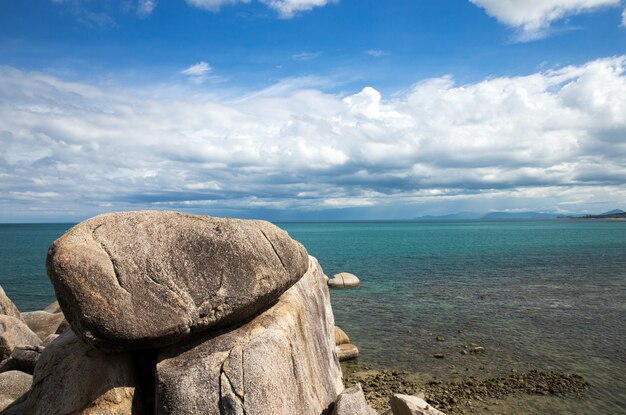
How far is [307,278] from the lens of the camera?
1650 cm

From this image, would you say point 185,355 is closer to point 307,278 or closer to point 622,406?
point 307,278

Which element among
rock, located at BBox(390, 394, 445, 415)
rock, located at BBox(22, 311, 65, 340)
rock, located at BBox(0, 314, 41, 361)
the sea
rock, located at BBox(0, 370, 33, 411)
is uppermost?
rock, located at BBox(0, 314, 41, 361)

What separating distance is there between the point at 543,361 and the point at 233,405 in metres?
19.4

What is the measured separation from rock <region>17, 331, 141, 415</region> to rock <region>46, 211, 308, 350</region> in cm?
105

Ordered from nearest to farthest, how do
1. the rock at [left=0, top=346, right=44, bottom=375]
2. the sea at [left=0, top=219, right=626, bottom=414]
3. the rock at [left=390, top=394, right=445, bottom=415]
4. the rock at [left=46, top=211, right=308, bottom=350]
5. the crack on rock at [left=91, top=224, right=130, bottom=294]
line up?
the rock at [left=46, top=211, right=308, bottom=350], the crack on rock at [left=91, top=224, right=130, bottom=294], the rock at [left=390, top=394, right=445, bottom=415], the rock at [left=0, top=346, right=44, bottom=375], the sea at [left=0, top=219, right=626, bottom=414]

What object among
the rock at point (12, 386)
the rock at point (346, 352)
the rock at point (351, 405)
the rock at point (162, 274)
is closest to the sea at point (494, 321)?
the rock at point (346, 352)

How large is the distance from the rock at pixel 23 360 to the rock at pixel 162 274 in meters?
8.16

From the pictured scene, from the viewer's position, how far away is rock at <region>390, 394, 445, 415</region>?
45.9ft

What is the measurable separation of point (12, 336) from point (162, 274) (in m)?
12.4

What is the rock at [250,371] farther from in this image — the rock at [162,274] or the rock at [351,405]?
the rock at [351,405]

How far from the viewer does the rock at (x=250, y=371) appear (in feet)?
35.5

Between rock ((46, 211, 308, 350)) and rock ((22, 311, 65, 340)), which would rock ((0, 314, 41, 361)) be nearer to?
rock ((22, 311, 65, 340))

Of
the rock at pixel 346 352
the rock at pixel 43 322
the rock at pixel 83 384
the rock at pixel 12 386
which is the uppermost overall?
the rock at pixel 83 384

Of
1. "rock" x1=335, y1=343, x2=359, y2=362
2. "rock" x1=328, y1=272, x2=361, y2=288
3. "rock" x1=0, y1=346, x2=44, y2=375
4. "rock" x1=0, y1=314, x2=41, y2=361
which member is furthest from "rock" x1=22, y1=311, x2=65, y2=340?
"rock" x1=328, y1=272, x2=361, y2=288
